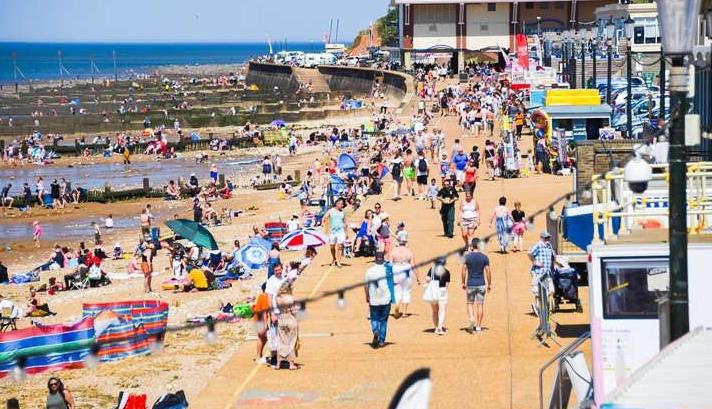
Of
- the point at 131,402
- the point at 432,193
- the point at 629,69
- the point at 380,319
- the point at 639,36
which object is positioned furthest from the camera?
the point at 639,36

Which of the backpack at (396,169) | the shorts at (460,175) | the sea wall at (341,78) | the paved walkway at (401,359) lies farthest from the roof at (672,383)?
the sea wall at (341,78)

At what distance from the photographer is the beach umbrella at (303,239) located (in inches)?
982

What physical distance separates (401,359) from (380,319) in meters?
0.73

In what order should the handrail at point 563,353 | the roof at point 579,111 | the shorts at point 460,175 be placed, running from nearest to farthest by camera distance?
the handrail at point 563,353 < the shorts at point 460,175 < the roof at point 579,111

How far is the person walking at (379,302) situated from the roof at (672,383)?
7438mm

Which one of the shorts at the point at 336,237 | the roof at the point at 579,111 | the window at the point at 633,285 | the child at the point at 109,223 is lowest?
the child at the point at 109,223

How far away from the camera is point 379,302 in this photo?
17.7m

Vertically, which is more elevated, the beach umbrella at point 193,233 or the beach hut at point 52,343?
the beach umbrella at point 193,233

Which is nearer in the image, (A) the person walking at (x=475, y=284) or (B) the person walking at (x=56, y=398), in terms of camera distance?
(B) the person walking at (x=56, y=398)

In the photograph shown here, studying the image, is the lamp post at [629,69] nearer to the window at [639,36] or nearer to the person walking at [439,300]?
the person walking at [439,300]

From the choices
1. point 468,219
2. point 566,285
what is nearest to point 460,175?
point 468,219

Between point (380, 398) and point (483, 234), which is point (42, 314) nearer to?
point (483, 234)

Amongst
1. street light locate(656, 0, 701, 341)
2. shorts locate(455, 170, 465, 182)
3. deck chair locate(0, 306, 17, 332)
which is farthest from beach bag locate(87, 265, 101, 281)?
street light locate(656, 0, 701, 341)

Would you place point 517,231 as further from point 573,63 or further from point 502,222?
point 573,63
